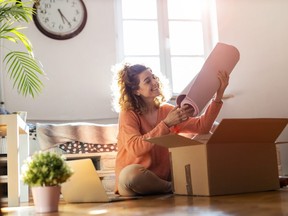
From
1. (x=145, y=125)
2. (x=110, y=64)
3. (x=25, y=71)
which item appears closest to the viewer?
(x=145, y=125)

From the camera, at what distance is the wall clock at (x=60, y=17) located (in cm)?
296

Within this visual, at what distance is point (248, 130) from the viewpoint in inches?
57.5

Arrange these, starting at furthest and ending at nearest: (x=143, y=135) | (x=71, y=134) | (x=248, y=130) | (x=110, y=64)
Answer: (x=110, y=64), (x=71, y=134), (x=143, y=135), (x=248, y=130)

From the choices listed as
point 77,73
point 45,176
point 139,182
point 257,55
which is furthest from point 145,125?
point 257,55

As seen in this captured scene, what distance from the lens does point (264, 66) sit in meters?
3.18

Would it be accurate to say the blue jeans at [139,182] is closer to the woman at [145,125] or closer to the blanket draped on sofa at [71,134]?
the woman at [145,125]

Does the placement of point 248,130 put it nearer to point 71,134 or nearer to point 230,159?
point 230,159

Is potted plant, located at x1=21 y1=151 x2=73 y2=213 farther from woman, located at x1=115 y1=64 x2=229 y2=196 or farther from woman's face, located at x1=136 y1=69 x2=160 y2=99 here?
woman's face, located at x1=136 y1=69 x2=160 y2=99

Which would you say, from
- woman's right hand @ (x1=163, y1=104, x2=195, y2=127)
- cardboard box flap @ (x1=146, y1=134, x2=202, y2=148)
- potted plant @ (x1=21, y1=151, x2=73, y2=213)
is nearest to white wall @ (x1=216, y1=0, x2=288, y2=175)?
woman's right hand @ (x1=163, y1=104, x2=195, y2=127)

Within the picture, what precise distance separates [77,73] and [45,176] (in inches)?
71.0

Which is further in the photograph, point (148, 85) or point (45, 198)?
point (148, 85)

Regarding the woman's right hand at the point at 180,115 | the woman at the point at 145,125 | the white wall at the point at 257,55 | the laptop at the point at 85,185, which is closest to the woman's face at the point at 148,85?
the woman at the point at 145,125

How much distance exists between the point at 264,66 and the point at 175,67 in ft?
2.15

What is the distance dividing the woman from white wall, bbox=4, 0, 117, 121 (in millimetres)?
974
